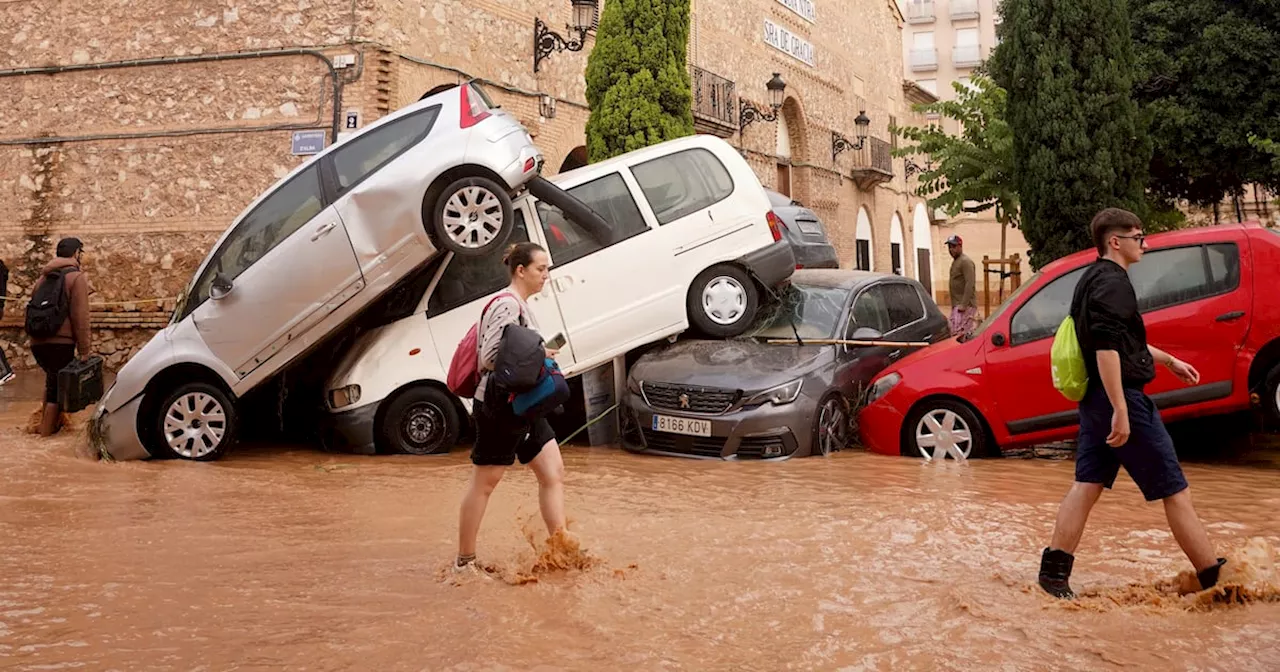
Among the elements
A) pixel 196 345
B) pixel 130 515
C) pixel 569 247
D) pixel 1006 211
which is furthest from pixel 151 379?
pixel 1006 211

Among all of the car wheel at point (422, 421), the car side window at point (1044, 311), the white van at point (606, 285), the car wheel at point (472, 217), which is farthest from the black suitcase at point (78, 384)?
the car side window at point (1044, 311)

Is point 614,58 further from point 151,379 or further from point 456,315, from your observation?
point 151,379

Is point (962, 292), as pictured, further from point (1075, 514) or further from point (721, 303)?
point (1075, 514)

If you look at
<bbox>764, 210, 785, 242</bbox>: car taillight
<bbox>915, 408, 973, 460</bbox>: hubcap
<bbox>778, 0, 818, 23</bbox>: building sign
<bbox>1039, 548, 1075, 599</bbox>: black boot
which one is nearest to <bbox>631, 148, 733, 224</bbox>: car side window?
<bbox>764, 210, 785, 242</bbox>: car taillight

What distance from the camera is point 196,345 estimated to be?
30.2 feet

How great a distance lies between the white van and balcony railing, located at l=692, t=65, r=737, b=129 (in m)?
12.1

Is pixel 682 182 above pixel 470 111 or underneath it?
underneath

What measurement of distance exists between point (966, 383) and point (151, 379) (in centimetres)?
641

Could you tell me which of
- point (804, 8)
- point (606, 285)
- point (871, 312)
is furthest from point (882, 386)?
point (804, 8)

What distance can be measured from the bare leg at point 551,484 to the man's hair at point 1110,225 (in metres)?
2.54

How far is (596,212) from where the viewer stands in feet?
31.7

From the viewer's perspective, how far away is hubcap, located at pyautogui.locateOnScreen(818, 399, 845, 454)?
8.92 metres

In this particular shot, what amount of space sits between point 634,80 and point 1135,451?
12152mm

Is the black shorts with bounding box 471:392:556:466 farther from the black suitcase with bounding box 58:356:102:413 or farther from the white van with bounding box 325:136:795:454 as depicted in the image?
the black suitcase with bounding box 58:356:102:413
